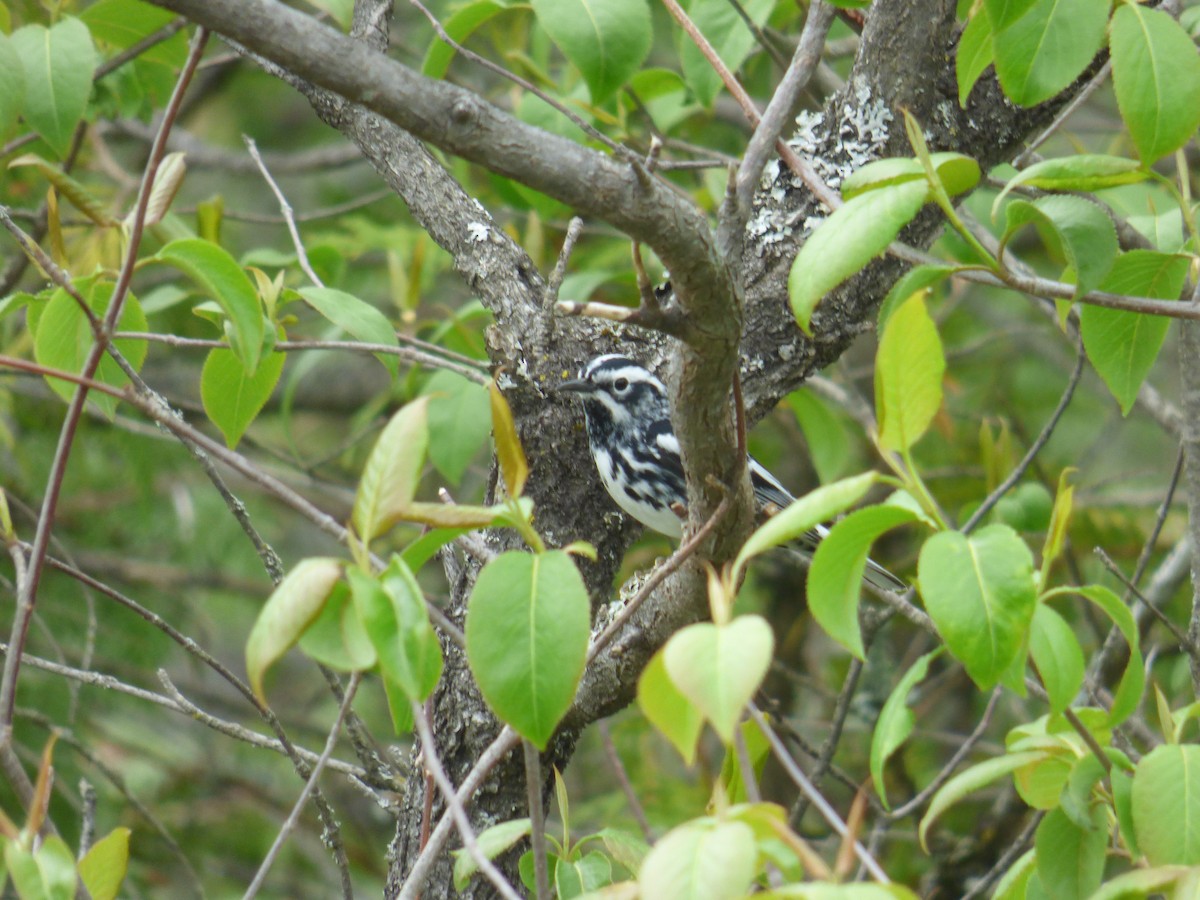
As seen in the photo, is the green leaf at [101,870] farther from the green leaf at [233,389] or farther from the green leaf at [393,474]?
the green leaf at [233,389]

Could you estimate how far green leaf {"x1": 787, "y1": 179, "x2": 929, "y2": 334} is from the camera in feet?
4.36

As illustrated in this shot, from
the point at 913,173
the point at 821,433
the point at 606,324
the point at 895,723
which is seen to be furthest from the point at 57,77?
the point at 821,433

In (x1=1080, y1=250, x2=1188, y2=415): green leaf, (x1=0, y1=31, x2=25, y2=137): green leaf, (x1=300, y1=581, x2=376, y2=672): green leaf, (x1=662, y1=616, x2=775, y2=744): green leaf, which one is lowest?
(x1=300, y1=581, x2=376, y2=672): green leaf

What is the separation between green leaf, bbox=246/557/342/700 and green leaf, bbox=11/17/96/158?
114 cm

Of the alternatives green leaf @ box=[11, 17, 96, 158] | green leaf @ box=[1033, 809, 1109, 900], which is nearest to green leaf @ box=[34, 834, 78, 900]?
green leaf @ box=[1033, 809, 1109, 900]

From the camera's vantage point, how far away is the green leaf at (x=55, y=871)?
3.70 ft

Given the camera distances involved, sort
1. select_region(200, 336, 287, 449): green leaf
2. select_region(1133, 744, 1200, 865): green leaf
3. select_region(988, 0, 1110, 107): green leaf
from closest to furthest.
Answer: select_region(1133, 744, 1200, 865): green leaf < select_region(988, 0, 1110, 107): green leaf < select_region(200, 336, 287, 449): green leaf

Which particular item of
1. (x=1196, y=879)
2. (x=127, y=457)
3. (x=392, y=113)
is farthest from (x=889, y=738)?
(x=127, y=457)

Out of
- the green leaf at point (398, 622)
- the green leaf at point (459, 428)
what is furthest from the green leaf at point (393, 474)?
the green leaf at point (459, 428)

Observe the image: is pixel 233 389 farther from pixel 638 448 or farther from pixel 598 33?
pixel 638 448

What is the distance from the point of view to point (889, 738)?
4.38ft

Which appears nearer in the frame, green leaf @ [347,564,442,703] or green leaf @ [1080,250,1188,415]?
green leaf @ [347,564,442,703]

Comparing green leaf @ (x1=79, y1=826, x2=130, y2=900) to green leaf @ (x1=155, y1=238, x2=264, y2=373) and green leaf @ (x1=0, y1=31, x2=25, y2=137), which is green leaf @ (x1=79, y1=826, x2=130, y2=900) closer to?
green leaf @ (x1=155, y1=238, x2=264, y2=373)

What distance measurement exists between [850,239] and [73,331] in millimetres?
1098
